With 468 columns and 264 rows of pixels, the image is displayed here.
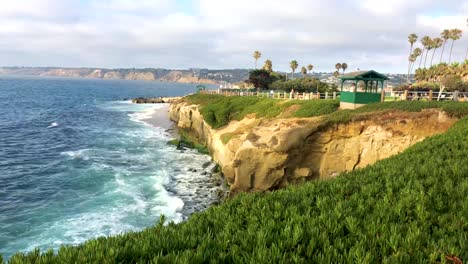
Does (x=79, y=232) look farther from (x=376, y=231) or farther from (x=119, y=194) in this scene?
(x=376, y=231)

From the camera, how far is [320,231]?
6434 millimetres

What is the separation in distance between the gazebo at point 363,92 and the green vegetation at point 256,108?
1.49 metres

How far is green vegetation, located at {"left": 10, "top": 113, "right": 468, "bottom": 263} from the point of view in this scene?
534 centimetres

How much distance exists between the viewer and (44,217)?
2077cm

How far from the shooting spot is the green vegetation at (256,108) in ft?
101

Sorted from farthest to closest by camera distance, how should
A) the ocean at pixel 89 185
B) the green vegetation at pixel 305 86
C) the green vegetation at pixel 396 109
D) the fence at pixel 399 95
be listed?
the green vegetation at pixel 305 86
the fence at pixel 399 95
the green vegetation at pixel 396 109
the ocean at pixel 89 185

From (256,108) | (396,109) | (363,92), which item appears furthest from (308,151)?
(256,108)

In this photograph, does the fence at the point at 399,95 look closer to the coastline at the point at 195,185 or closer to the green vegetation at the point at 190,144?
the green vegetation at the point at 190,144

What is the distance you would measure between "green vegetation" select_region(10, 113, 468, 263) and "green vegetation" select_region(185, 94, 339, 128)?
20.6 metres

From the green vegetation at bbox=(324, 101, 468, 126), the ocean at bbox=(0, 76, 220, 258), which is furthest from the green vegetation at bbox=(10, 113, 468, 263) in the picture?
the green vegetation at bbox=(324, 101, 468, 126)

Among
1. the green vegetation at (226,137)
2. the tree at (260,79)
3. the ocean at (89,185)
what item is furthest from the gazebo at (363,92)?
the tree at (260,79)

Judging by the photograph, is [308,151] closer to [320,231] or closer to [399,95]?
[320,231]

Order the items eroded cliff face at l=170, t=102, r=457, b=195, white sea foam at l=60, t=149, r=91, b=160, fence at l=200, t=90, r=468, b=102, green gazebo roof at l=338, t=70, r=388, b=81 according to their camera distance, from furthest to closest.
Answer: white sea foam at l=60, t=149, r=91, b=160 < green gazebo roof at l=338, t=70, r=388, b=81 < fence at l=200, t=90, r=468, b=102 < eroded cliff face at l=170, t=102, r=457, b=195

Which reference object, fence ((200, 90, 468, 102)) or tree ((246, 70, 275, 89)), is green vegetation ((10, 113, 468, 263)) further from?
tree ((246, 70, 275, 89))
